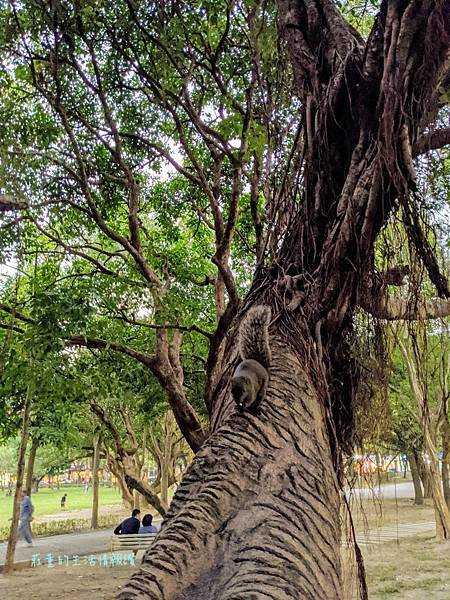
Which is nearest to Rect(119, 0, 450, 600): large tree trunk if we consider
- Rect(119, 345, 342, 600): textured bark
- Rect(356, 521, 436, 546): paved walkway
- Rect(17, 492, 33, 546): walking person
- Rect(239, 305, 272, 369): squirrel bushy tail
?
Rect(119, 345, 342, 600): textured bark

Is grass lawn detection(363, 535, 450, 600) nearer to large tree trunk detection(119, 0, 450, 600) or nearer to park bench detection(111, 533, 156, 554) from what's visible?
park bench detection(111, 533, 156, 554)

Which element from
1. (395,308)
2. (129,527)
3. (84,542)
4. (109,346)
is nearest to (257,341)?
(395,308)

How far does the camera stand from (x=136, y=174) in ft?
22.5

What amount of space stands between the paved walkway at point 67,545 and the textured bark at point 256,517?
35.9ft

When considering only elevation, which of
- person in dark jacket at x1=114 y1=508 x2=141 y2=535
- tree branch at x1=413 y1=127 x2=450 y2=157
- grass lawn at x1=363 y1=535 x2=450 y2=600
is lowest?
grass lawn at x1=363 y1=535 x2=450 y2=600

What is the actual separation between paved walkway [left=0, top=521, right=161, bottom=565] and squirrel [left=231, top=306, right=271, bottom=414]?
10936mm

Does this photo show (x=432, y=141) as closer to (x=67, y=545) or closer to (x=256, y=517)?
(x=256, y=517)

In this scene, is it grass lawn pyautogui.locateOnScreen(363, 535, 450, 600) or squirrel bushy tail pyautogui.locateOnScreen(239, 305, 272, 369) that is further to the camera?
grass lawn pyautogui.locateOnScreen(363, 535, 450, 600)

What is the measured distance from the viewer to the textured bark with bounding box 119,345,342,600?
1.22 m

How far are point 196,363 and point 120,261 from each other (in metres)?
1.95

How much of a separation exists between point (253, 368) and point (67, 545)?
13792 millimetres

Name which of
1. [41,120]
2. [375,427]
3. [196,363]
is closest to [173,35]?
[41,120]

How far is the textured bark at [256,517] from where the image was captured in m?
1.22

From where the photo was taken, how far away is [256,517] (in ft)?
4.60
